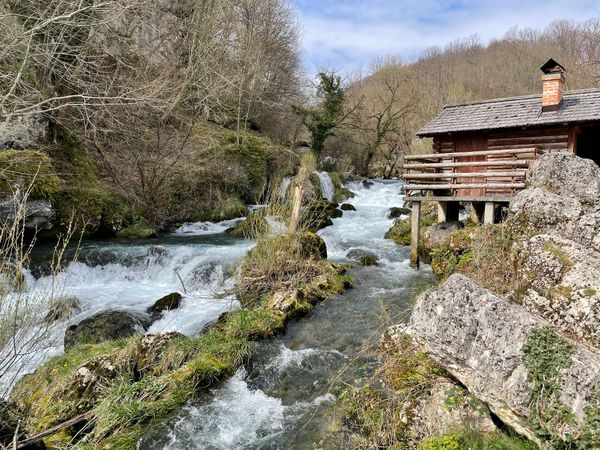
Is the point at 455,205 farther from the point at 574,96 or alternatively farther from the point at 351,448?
the point at 351,448

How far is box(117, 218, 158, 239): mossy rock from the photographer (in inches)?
566

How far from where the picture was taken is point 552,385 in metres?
2.90

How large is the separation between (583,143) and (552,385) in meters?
13.1

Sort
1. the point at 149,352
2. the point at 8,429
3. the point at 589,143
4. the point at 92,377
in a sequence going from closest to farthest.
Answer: the point at 8,429
the point at 92,377
the point at 149,352
the point at 589,143

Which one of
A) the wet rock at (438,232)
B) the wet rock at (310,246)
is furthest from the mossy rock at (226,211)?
the wet rock at (438,232)

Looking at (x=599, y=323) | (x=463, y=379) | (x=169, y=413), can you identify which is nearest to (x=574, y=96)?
(x=599, y=323)

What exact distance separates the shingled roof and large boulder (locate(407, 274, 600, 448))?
387 inches

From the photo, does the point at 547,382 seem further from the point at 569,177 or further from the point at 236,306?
the point at 236,306

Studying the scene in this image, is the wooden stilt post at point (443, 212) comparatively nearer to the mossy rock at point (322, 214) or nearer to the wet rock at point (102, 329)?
the mossy rock at point (322, 214)

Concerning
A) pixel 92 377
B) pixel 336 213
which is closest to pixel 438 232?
pixel 336 213

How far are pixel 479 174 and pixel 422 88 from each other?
79.8ft

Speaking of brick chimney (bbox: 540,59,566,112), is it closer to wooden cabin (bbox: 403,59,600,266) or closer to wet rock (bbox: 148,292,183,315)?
wooden cabin (bbox: 403,59,600,266)

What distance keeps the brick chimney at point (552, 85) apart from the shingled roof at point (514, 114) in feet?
0.62

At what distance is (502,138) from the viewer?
1264 cm
